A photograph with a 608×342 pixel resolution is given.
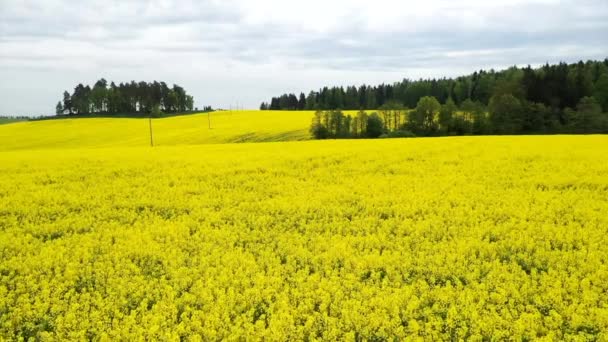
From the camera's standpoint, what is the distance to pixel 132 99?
113500 mm

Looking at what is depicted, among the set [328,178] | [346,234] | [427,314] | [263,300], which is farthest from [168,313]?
[328,178]

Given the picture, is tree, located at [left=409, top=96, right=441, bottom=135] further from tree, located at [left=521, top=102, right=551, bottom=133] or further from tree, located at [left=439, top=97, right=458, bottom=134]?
tree, located at [left=521, top=102, right=551, bottom=133]

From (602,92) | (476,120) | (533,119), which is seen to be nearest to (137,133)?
(476,120)

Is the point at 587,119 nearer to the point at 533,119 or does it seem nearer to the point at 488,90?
the point at 533,119

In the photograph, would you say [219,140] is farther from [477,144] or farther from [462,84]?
[462,84]

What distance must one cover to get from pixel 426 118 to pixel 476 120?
626 centimetres

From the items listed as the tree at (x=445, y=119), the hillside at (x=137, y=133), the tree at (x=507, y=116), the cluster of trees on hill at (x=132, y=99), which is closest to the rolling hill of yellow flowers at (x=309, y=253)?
the hillside at (x=137, y=133)

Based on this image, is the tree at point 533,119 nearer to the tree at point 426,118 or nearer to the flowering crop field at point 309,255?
the tree at point 426,118

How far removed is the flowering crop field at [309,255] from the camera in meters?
6.91

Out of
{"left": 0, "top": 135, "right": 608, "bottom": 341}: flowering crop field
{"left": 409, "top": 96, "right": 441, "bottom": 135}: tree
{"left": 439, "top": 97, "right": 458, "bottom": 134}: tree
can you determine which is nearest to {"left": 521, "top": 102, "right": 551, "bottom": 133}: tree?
{"left": 439, "top": 97, "right": 458, "bottom": 134}: tree

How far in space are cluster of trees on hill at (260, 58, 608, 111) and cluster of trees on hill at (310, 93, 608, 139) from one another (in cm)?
425

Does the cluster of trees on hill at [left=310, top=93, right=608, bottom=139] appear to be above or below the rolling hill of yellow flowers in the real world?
above

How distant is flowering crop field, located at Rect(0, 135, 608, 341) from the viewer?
691 cm

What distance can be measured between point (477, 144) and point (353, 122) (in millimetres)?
37434
